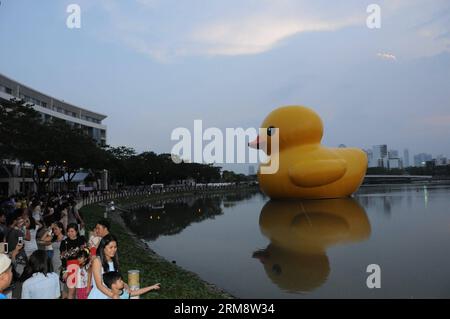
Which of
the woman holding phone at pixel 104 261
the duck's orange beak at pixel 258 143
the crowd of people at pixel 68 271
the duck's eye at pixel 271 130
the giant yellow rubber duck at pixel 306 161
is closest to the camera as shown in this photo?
the crowd of people at pixel 68 271

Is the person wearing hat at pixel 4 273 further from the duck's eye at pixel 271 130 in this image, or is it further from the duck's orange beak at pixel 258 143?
the duck's orange beak at pixel 258 143

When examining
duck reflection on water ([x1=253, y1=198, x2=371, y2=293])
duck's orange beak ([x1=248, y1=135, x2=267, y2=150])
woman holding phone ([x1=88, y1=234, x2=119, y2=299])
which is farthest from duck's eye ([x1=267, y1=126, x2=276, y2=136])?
woman holding phone ([x1=88, y1=234, x2=119, y2=299])

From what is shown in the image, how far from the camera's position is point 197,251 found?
10898 millimetres

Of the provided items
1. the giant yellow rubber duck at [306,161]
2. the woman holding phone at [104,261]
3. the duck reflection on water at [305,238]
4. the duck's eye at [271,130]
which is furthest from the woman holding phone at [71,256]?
the duck's eye at [271,130]

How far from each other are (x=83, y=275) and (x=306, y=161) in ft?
51.4

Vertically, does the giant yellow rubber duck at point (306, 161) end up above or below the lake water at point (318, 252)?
above

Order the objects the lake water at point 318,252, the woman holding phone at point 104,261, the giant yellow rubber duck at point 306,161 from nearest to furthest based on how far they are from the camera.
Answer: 1. the woman holding phone at point 104,261
2. the lake water at point 318,252
3. the giant yellow rubber duck at point 306,161

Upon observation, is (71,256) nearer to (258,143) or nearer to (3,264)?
(3,264)

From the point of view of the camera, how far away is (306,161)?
18656 mm

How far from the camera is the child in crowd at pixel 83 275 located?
4.08 m

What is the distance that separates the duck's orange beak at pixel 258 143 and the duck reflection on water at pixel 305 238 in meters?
4.07

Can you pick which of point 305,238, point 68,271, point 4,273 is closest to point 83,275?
point 68,271

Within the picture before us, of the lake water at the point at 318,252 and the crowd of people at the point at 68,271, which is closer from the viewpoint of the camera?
the crowd of people at the point at 68,271
